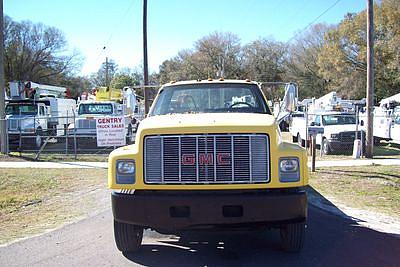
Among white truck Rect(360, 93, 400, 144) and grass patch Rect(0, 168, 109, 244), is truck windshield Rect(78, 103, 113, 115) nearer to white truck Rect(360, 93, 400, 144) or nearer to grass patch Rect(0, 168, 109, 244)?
grass patch Rect(0, 168, 109, 244)

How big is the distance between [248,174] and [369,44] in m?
12.0

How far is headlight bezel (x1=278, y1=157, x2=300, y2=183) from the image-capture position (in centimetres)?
494

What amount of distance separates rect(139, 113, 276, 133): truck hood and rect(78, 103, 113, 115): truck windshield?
61.4ft

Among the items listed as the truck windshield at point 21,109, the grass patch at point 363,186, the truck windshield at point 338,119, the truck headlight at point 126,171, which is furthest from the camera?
the truck windshield at point 21,109

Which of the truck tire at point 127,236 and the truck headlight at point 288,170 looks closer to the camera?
the truck headlight at point 288,170

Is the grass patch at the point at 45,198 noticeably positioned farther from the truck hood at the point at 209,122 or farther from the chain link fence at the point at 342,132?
the chain link fence at the point at 342,132

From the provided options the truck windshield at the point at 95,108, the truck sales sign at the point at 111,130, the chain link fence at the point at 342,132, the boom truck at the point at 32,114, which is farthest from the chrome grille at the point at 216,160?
the truck windshield at the point at 95,108

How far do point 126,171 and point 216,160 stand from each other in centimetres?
100

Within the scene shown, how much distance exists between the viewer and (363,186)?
33.4ft

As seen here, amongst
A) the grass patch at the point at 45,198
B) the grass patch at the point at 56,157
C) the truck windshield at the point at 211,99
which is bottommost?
the grass patch at the point at 45,198

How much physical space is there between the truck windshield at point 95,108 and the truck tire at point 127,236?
18886 mm

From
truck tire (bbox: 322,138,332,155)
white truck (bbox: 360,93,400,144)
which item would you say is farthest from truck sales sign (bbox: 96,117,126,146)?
white truck (bbox: 360,93,400,144)

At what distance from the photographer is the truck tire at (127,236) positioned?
211 inches

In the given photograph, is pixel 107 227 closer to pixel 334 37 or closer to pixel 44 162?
pixel 44 162
